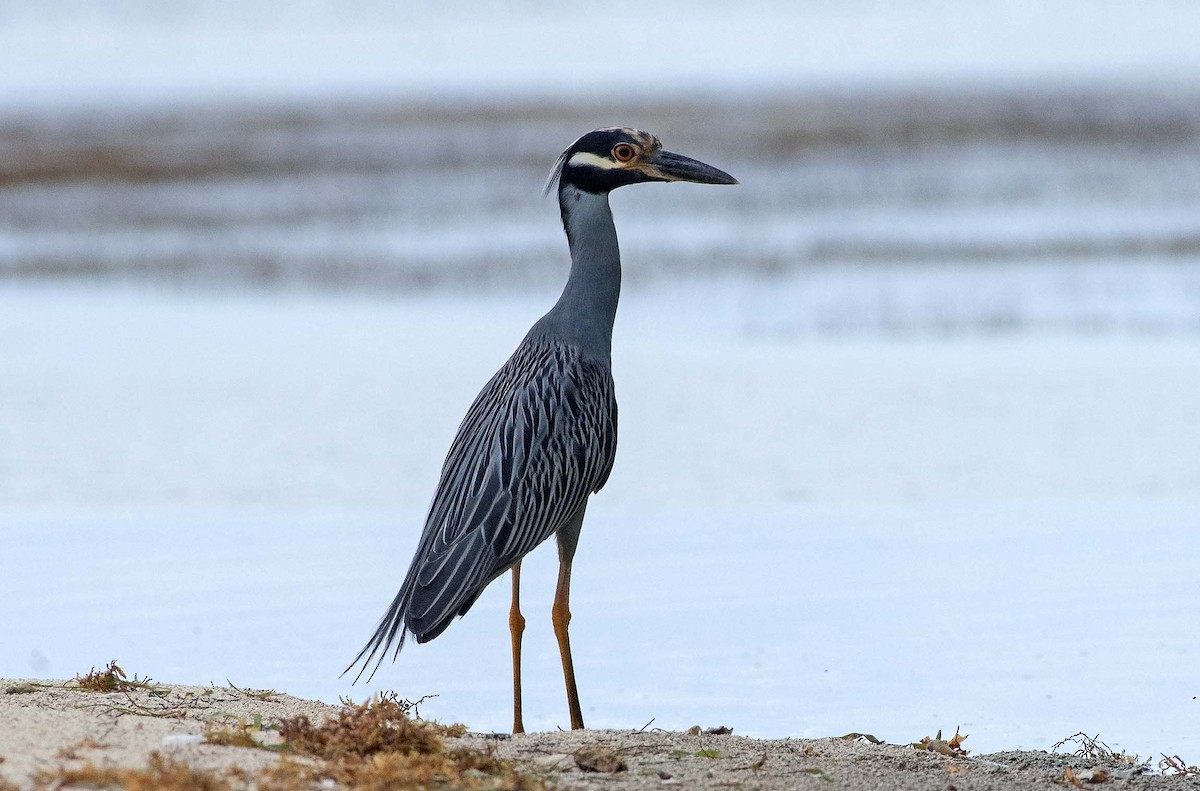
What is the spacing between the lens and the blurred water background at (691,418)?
6688 millimetres

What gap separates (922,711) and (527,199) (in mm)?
15127

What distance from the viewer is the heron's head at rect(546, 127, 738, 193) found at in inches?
253

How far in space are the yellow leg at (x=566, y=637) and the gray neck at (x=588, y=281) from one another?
2.62 ft

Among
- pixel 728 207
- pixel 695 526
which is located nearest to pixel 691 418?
pixel 695 526

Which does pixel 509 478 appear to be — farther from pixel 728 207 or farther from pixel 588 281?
pixel 728 207

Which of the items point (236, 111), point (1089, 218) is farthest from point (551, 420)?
point (236, 111)

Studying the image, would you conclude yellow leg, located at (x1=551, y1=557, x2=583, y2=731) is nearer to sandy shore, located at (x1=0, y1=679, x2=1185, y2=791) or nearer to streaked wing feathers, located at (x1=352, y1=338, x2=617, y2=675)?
streaked wing feathers, located at (x1=352, y1=338, x2=617, y2=675)

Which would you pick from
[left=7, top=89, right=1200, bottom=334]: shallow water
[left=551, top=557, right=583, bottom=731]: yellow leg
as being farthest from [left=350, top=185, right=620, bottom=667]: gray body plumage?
[left=7, top=89, right=1200, bottom=334]: shallow water

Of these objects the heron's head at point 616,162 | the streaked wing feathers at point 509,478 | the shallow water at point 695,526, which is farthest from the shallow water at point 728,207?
the streaked wing feathers at point 509,478

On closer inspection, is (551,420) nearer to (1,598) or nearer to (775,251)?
(1,598)

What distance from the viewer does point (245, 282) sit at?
15.8 metres

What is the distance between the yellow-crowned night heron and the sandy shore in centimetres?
51

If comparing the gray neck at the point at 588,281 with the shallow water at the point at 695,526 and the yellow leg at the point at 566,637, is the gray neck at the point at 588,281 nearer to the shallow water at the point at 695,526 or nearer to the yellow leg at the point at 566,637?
the yellow leg at the point at 566,637

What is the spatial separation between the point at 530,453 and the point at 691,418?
4.59 m
